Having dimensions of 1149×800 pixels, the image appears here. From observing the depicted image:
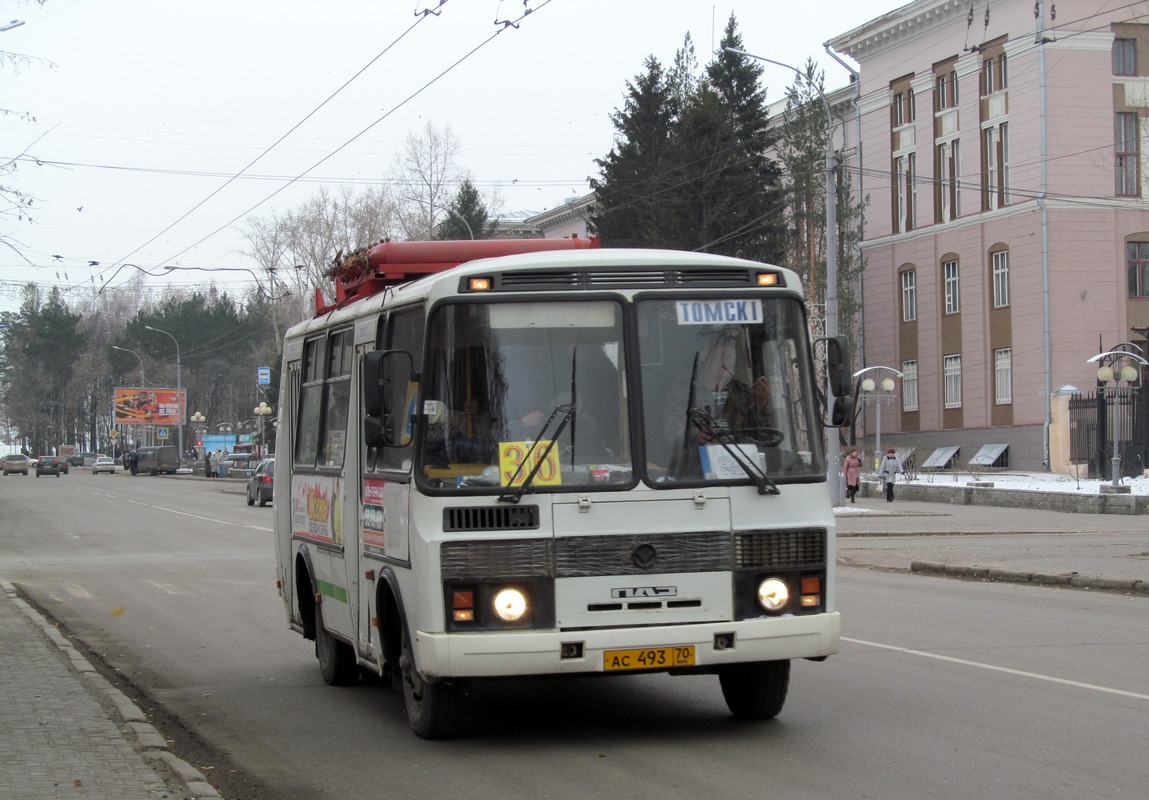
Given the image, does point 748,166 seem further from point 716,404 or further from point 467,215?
point 716,404

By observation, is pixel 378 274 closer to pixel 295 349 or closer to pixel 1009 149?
pixel 295 349

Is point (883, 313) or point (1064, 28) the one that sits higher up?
point (1064, 28)

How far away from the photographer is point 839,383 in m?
7.98

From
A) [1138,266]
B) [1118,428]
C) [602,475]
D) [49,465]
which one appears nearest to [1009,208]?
[1138,266]

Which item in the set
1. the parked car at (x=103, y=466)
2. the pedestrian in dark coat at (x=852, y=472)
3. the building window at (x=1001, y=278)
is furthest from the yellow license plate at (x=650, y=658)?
the parked car at (x=103, y=466)

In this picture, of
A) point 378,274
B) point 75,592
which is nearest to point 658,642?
point 378,274

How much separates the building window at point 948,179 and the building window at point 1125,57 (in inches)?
258

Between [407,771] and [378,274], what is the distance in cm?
325

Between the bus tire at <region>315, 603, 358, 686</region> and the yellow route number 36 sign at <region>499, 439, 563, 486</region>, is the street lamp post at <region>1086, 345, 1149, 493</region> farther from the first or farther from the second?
the yellow route number 36 sign at <region>499, 439, 563, 486</region>

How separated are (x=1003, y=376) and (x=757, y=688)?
48.3 meters

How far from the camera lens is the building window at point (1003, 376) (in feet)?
176

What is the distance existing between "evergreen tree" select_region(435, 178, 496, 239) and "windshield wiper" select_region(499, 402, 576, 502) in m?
67.1

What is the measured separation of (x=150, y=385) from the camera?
127 meters

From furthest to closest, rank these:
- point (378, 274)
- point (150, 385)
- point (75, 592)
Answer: point (150, 385)
point (75, 592)
point (378, 274)
